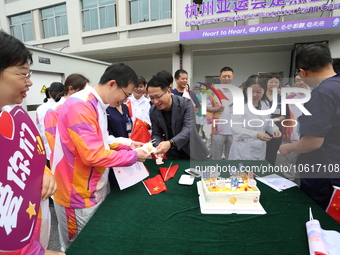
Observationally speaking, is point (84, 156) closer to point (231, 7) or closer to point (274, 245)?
point (274, 245)

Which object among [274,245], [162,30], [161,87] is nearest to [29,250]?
[274,245]

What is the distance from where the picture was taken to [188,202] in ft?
3.79

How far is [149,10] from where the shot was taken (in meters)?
8.75

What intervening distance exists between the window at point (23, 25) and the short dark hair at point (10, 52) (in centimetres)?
1340

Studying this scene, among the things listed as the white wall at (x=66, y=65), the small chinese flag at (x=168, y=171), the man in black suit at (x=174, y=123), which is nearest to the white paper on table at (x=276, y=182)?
the man in black suit at (x=174, y=123)

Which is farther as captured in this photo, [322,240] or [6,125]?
[322,240]

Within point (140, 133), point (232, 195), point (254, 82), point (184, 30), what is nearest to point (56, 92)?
point (140, 133)

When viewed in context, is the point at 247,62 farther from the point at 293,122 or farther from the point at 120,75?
the point at 120,75

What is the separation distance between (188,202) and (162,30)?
867cm

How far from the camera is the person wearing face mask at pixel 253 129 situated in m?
1.40

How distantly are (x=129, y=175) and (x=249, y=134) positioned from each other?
3.09 ft

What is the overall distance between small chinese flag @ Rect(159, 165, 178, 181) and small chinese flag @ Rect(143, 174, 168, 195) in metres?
0.06

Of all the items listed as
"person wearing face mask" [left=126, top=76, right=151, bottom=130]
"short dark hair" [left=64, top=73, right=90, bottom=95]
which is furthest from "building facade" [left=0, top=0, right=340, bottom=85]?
"short dark hair" [left=64, top=73, right=90, bottom=95]

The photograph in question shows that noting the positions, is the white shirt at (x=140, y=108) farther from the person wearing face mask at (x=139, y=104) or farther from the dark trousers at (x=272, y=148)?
the dark trousers at (x=272, y=148)
